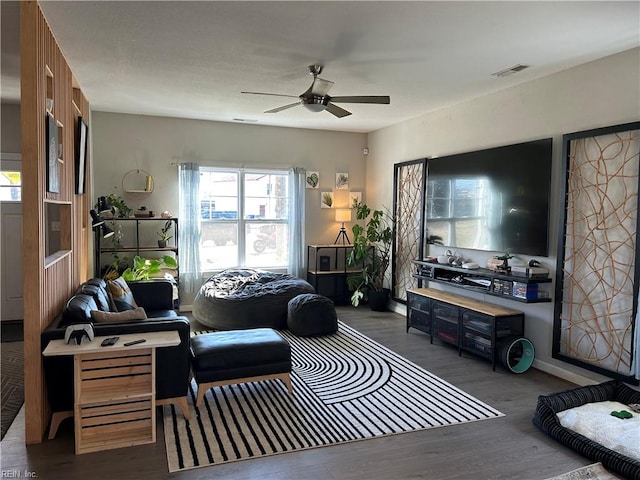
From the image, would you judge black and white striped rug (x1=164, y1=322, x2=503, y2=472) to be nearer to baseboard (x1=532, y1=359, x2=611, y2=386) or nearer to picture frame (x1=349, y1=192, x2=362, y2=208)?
baseboard (x1=532, y1=359, x2=611, y2=386)

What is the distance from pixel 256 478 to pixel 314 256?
4.86 meters

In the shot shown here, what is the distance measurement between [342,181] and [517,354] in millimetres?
4020

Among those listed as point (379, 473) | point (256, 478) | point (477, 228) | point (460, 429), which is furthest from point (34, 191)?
point (477, 228)

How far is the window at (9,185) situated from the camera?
5.62 metres

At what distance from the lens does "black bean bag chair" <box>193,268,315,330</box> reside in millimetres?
5289

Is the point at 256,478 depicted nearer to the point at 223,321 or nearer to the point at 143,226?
the point at 223,321

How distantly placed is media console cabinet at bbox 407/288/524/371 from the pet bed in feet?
3.09

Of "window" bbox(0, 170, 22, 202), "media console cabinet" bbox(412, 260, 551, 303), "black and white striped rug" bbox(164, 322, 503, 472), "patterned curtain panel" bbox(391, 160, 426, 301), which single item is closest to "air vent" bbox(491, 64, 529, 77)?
"patterned curtain panel" bbox(391, 160, 426, 301)

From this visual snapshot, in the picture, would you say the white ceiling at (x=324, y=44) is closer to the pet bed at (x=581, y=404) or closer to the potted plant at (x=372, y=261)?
the potted plant at (x=372, y=261)

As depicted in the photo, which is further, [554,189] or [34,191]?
[554,189]

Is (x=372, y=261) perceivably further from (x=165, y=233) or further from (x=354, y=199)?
(x=165, y=233)

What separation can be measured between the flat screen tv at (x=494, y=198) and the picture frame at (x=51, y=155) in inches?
154

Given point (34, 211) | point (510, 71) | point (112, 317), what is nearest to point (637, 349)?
point (510, 71)

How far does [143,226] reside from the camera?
6.24 m
